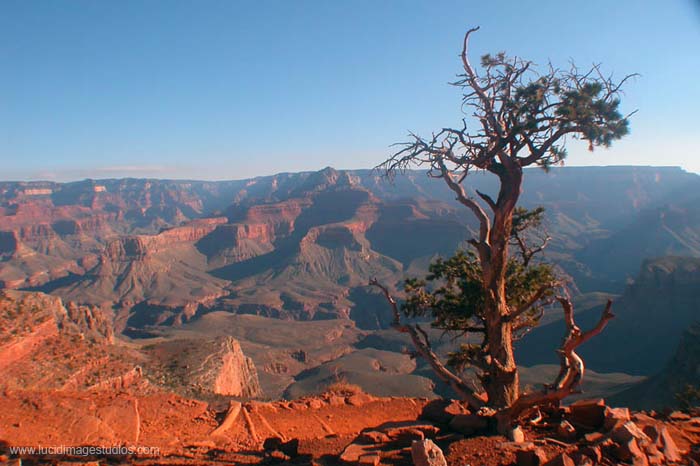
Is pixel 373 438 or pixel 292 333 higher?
pixel 373 438

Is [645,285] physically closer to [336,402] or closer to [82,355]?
[336,402]

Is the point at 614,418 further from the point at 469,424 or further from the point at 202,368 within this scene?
the point at 202,368

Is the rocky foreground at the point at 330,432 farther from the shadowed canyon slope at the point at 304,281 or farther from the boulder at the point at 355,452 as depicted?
the shadowed canyon slope at the point at 304,281

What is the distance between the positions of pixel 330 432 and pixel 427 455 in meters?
6.47

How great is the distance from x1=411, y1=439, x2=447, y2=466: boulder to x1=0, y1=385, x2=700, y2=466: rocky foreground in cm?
1

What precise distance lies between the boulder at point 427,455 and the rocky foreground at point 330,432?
14 mm

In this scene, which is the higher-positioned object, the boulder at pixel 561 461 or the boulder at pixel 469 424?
the boulder at pixel 561 461

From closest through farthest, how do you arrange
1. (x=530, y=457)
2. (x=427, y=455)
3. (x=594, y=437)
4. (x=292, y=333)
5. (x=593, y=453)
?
(x=427, y=455) < (x=530, y=457) < (x=593, y=453) < (x=594, y=437) < (x=292, y=333)

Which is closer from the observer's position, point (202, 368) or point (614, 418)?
point (614, 418)

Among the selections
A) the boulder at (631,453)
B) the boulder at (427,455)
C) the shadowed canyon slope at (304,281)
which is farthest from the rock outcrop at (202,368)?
the boulder at (631,453)

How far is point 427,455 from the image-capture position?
5.85 meters

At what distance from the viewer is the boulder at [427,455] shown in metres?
5.81

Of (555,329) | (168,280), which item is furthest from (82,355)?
(168,280)

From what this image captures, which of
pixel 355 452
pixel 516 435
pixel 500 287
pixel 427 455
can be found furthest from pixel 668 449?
pixel 355 452
